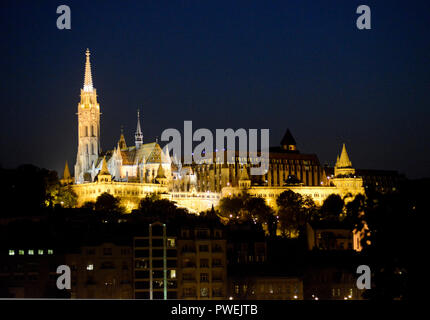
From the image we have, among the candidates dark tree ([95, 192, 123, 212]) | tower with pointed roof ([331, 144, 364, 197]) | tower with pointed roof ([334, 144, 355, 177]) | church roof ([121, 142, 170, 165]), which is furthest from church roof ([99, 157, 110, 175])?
tower with pointed roof ([334, 144, 355, 177])

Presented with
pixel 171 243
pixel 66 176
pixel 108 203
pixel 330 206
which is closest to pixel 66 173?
pixel 66 176

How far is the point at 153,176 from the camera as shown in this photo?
142m

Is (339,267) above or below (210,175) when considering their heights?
below

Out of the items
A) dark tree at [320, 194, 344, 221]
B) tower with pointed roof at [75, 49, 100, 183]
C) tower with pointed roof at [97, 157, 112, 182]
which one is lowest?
dark tree at [320, 194, 344, 221]

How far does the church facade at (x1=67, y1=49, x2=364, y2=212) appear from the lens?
434 ft

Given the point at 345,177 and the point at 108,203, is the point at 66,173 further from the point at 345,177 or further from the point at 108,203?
the point at 345,177

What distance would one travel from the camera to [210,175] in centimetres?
16300

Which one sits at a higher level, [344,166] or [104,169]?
[344,166]

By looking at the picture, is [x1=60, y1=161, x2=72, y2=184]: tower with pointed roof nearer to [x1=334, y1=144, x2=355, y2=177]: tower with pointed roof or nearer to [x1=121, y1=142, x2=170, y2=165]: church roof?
[x1=121, y1=142, x2=170, y2=165]: church roof
